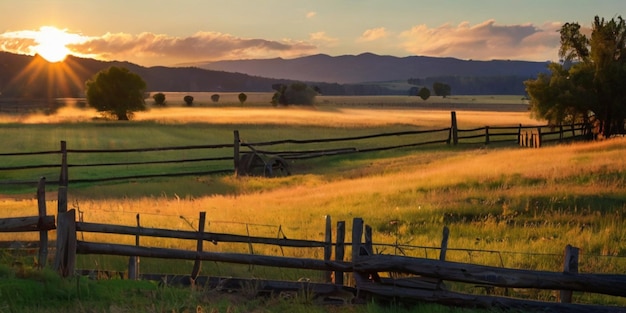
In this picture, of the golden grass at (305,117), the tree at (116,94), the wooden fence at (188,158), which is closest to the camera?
the wooden fence at (188,158)

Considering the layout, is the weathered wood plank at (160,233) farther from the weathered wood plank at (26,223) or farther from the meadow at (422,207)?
the weathered wood plank at (26,223)

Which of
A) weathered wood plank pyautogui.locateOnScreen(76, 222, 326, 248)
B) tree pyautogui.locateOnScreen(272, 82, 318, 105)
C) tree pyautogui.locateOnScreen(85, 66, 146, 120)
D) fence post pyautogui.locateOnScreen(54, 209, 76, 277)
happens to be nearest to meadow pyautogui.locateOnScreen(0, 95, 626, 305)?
weathered wood plank pyautogui.locateOnScreen(76, 222, 326, 248)

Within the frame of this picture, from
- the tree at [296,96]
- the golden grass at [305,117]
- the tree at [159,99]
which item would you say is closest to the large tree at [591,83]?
the golden grass at [305,117]

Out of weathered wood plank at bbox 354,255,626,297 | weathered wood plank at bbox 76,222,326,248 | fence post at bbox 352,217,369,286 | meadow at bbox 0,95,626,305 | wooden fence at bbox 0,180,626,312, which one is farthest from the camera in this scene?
meadow at bbox 0,95,626,305

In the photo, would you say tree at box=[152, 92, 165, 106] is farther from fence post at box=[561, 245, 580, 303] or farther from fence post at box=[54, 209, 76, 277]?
fence post at box=[561, 245, 580, 303]

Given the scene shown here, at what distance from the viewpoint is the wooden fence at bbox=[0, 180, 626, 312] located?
6848 mm

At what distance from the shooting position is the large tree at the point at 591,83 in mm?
38625

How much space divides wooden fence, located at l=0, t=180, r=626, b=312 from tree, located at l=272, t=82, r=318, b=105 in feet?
377

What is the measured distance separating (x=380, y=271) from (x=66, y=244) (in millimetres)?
3989

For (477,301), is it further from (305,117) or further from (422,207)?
(305,117)

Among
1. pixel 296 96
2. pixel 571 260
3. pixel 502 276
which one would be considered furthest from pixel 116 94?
A: pixel 571 260

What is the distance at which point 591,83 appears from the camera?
39.2 meters

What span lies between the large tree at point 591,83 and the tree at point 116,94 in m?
49.2

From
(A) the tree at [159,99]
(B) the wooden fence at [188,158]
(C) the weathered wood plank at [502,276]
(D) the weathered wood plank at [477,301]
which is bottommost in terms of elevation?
(B) the wooden fence at [188,158]
